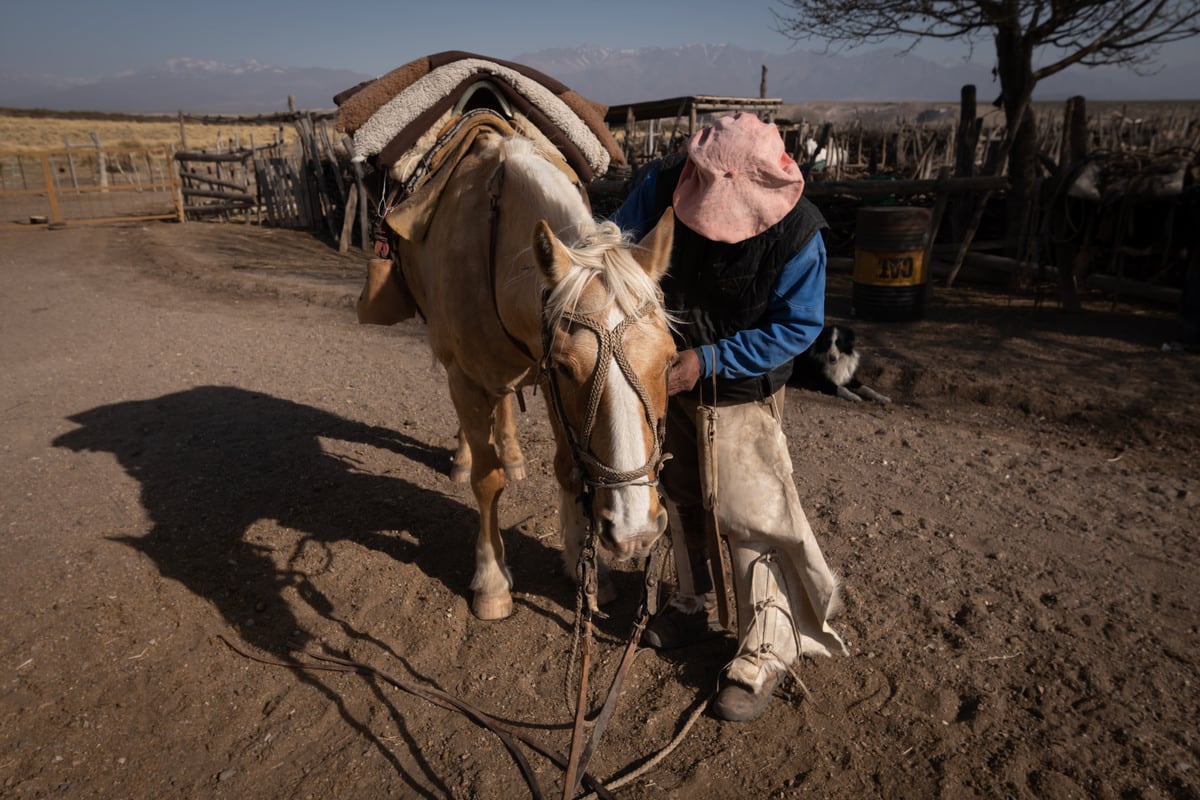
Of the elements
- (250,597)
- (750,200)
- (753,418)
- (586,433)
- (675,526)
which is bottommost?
(250,597)

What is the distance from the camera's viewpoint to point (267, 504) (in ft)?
12.8

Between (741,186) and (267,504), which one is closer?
(741,186)

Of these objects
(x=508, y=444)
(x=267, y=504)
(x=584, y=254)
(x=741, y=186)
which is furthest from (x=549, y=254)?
(x=267, y=504)

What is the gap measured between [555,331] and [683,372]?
42 centimetres

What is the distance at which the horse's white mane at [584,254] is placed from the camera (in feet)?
5.82

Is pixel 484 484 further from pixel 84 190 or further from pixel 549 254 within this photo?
pixel 84 190

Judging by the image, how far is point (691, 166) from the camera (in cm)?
228

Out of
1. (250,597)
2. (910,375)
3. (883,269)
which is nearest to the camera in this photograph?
(250,597)

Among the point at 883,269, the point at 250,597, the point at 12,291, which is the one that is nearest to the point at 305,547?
the point at 250,597

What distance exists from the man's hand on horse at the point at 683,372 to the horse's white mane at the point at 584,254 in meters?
0.23

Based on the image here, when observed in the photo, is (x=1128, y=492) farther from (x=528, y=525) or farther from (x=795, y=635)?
(x=528, y=525)

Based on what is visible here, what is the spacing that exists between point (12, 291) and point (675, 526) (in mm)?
10370

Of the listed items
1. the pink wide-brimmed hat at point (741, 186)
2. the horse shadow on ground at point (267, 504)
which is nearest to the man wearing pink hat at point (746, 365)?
the pink wide-brimmed hat at point (741, 186)

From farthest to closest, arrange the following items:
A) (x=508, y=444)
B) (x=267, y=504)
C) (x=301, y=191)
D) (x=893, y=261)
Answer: (x=301, y=191) → (x=893, y=261) → (x=508, y=444) → (x=267, y=504)
